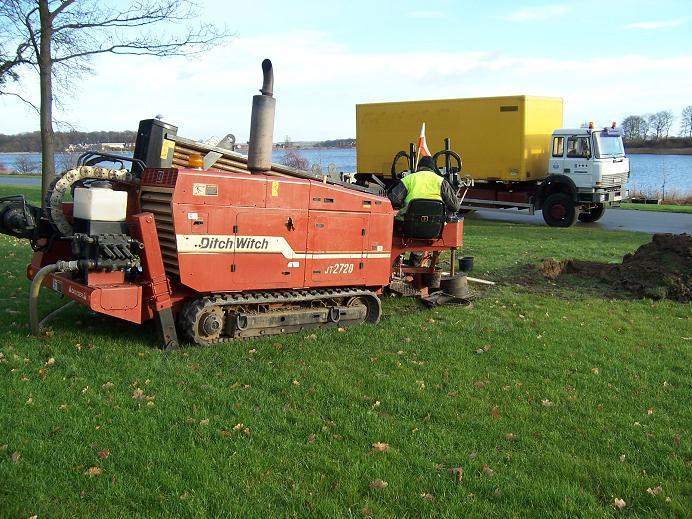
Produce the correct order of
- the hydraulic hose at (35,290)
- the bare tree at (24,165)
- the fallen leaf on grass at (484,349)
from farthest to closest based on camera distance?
the bare tree at (24,165) < the fallen leaf on grass at (484,349) < the hydraulic hose at (35,290)

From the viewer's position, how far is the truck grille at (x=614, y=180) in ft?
65.5

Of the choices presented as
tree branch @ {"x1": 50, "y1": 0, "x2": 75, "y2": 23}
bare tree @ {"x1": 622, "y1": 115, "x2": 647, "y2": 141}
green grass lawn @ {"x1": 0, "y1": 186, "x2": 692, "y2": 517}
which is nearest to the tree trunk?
tree branch @ {"x1": 50, "y1": 0, "x2": 75, "y2": 23}

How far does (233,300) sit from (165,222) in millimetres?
1017

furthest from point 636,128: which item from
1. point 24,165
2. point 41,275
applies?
point 41,275

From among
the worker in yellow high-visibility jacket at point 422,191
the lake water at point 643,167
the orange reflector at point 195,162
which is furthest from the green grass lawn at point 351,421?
the lake water at point 643,167

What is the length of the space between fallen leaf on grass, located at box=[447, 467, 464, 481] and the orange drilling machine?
3.07 meters

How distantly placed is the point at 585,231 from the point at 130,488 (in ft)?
53.7

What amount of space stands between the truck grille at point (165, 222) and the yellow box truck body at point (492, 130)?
637 inches

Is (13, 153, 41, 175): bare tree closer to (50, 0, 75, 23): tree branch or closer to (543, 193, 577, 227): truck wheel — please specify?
(50, 0, 75, 23): tree branch

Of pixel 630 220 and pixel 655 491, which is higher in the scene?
pixel 630 220

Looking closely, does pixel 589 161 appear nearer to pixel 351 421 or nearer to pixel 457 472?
pixel 351 421

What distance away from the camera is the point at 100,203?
6.02m

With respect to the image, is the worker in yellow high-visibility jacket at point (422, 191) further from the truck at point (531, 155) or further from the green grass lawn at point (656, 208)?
the green grass lawn at point (656, 208)

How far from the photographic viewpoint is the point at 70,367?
5.64 metres
